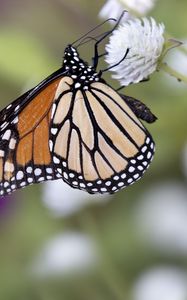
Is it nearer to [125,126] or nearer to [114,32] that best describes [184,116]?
[125,126]

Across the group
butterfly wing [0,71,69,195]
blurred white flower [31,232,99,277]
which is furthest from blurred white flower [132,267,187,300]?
butterfly wing [0,71,69,195]

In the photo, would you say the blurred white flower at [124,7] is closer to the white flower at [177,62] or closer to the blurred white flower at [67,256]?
the white flower at [177,62]

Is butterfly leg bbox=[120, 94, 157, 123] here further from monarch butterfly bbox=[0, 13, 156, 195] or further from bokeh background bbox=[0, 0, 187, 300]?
bokeh background bbox=[0, 0, 187, 300]

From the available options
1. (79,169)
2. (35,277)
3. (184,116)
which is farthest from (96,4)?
(35,277)

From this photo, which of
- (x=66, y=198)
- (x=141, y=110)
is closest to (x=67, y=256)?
(x=66, y=198)

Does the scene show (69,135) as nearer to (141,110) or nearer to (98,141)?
(98,141)

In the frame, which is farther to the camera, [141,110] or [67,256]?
[67,256]

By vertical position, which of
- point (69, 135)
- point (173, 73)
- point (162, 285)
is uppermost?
point (69, 135)
